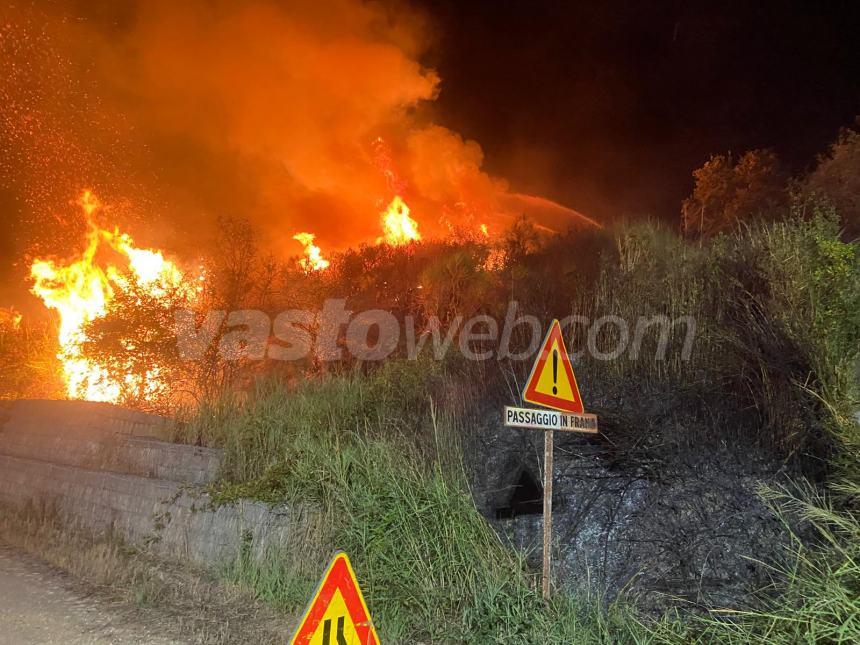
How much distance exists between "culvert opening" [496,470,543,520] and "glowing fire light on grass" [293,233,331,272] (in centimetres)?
991

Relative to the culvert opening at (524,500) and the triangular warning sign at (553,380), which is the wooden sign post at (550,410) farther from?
the culvert opening at (524,500)

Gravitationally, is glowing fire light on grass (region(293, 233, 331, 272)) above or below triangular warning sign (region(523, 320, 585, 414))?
above

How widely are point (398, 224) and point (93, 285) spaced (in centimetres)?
968

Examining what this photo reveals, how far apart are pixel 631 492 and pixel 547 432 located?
66.8 inches

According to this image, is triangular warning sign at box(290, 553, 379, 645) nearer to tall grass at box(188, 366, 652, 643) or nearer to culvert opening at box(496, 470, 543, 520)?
tall grass at box(188, 366, 652, 643)

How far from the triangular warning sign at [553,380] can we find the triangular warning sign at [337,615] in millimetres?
2136

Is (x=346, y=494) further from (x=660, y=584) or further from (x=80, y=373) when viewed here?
(x=80, y=373)

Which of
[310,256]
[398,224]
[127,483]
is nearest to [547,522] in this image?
[127,483]

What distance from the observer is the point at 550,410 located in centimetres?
459

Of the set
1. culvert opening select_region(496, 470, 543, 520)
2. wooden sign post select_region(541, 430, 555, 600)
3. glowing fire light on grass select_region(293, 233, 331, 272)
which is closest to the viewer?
wooden sign post select_region(541, 430, 555, 600)

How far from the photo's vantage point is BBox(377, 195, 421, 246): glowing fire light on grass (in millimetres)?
19242

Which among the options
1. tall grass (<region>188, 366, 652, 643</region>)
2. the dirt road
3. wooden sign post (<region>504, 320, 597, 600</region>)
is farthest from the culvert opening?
the dirt road

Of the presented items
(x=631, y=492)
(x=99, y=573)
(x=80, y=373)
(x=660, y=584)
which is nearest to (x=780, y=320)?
(x=631, y=492)

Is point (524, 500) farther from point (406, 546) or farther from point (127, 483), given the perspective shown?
point (127, 483)
